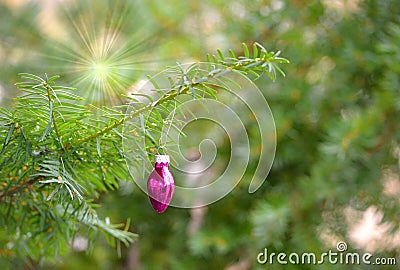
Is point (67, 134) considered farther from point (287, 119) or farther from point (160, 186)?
point (287, 119)

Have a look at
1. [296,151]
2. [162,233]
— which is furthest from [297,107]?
[162,233]

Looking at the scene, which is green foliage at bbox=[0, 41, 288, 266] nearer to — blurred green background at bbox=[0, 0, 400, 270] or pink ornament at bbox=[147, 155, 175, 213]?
pink ornament at bbox=[147, 155, 175, 213]

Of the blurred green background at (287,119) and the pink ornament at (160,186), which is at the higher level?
the blurred green background at (287,119)

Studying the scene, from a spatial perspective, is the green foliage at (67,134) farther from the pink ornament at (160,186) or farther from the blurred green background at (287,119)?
the blurred green background at (287,119)

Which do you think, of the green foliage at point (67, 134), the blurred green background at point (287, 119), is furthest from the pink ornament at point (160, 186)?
the blurred green background at point (287, 119)

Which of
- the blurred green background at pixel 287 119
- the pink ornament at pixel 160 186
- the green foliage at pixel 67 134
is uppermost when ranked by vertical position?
the blurred green background at pixel 287 119

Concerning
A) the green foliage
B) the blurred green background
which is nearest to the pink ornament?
the green foliage

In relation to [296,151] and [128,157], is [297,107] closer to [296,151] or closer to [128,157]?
[296,151]

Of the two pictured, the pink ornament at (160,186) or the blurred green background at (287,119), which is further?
the blurred green background at (287,119)
